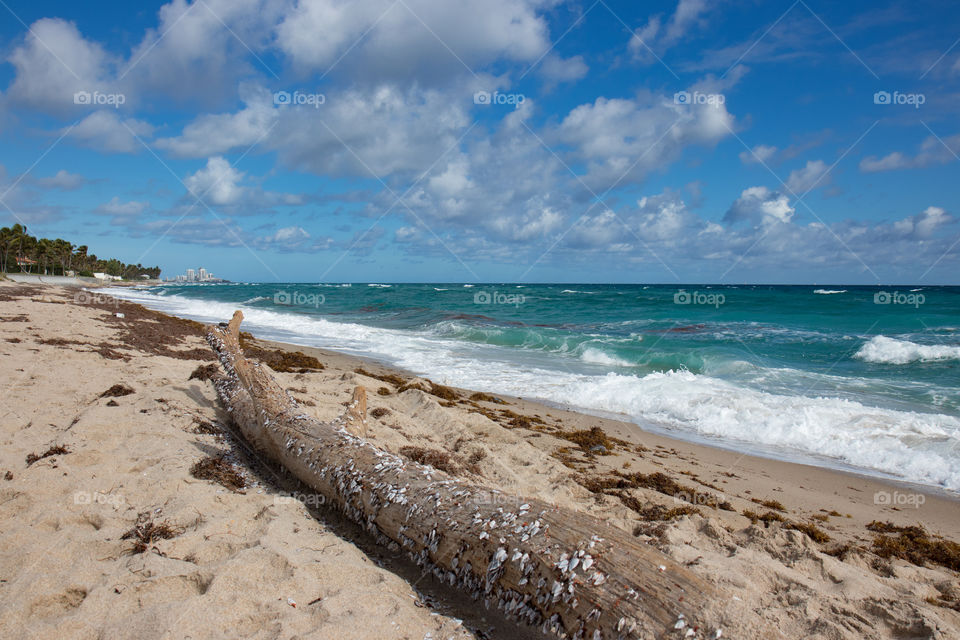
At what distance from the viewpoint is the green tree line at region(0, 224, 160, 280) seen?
233 feet

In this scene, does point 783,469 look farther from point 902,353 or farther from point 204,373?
point 902,353

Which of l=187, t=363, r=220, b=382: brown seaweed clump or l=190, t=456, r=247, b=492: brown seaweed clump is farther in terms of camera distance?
l=187, t=363, r=220, b=382: brown seaweed clump

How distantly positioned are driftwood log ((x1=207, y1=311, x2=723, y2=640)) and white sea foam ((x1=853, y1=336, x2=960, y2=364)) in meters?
19.0

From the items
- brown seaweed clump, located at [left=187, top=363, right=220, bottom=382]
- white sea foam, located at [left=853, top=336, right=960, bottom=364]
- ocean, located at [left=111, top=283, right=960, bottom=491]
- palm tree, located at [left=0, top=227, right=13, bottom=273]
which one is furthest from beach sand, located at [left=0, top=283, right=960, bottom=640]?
palm tree, located at [left=0, top=227, right=13, bottom=273]

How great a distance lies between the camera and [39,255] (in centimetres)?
8131

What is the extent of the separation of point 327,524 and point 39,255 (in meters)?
106

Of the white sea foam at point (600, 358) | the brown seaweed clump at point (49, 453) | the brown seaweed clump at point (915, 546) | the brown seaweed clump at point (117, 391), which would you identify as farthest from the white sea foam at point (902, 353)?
the brown seaweed clump at point (49, 453)

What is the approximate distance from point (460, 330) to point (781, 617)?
22.2 metres

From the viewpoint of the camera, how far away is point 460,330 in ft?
81.3

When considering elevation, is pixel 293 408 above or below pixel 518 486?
above

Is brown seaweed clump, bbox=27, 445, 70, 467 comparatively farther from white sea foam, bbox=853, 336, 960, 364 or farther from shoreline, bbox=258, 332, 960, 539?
white sea foam, bbox=853, 336, 960, 364

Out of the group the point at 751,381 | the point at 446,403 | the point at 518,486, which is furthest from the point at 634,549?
the point at 751,381

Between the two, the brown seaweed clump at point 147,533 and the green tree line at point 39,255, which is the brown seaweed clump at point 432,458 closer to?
the brown seaweed clump at point 147,533

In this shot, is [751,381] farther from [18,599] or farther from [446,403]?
[18,599]
